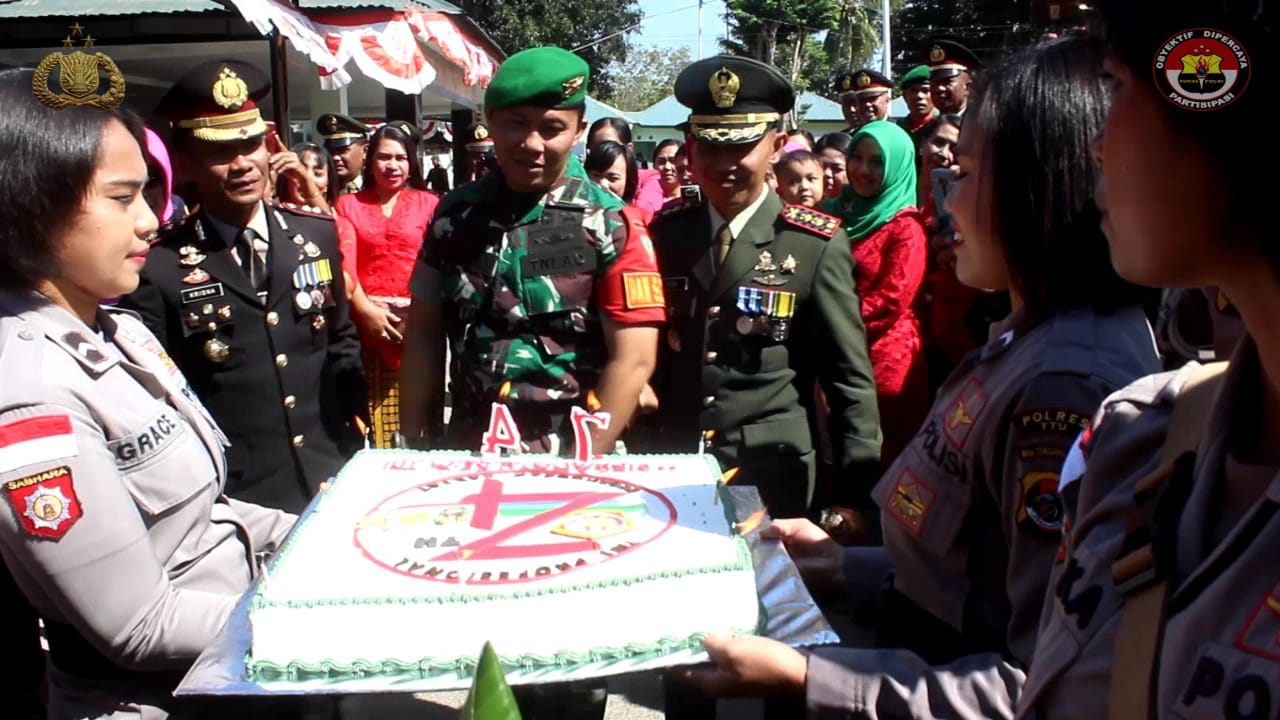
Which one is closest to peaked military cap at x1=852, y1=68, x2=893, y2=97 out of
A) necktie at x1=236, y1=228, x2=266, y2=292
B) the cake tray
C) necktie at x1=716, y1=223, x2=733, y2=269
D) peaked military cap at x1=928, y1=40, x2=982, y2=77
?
peaked military cap at x1=928, y1=40, x2=982, y2=77

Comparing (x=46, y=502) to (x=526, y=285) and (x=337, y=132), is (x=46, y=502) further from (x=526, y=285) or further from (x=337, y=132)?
(x=337, y=132)

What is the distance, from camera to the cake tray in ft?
4.43

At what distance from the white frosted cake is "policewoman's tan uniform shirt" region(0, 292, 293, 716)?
0.87ft

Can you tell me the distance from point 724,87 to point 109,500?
7.02 ft

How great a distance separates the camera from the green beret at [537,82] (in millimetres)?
2631

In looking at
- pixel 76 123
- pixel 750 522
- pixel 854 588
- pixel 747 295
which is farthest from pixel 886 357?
pixel 76 123

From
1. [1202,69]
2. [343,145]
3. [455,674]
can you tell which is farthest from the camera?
[343,145]

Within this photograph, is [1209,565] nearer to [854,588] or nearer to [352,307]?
[854,588]

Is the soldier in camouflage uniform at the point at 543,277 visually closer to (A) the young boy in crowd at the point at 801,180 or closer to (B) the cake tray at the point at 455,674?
(B) the cake tray at the point at 455,674

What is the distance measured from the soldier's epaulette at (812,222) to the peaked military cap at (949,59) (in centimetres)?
315

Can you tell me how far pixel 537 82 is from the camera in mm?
2629

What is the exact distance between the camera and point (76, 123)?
1857 mm

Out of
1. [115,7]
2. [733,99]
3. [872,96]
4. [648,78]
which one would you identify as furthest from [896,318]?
[648,78]

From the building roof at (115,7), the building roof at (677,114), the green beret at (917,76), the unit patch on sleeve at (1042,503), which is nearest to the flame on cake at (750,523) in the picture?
the unit patch on sleeve at (1042,503)
